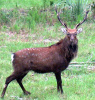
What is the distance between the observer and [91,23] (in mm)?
13922

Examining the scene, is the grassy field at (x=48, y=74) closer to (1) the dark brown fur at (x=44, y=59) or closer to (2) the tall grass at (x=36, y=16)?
(1) the dark brown fur at (x=44, y=59)

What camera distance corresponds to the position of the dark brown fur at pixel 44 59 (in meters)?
6.94

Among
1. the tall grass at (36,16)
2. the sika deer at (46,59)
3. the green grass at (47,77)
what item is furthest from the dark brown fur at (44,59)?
the tall grass at (36,16)

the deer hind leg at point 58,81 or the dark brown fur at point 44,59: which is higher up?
the dark brown fur at point 44,59

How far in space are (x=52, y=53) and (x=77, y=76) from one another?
149 cm

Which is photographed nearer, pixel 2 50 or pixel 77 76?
pixel 77 76

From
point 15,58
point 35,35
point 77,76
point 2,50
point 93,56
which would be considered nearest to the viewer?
point 15,58

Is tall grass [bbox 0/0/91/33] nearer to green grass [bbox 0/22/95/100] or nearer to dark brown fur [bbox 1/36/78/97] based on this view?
green grass [bbox 0/22/95/100]

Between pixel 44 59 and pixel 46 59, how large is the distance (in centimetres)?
5

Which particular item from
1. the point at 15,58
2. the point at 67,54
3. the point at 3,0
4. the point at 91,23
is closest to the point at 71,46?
the point at 67,54

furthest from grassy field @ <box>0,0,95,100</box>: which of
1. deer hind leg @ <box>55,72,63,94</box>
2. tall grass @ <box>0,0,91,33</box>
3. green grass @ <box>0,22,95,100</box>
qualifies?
tall grass @ <box>0,0,91,33</box>

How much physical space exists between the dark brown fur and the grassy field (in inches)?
11.6

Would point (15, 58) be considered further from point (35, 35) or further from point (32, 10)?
point (32, 10)

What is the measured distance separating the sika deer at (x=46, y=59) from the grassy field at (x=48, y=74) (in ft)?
0.96
